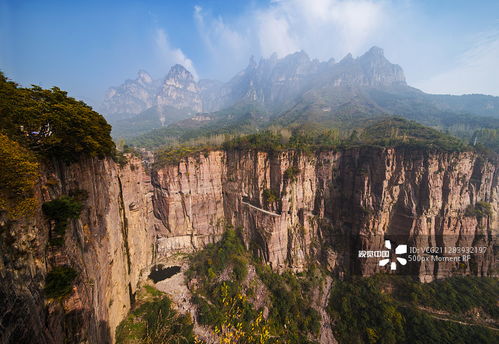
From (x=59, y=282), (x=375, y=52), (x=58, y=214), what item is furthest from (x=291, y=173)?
(x=375, y=52)

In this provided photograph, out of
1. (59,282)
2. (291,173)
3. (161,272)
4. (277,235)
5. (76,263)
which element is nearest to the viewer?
(59,282)

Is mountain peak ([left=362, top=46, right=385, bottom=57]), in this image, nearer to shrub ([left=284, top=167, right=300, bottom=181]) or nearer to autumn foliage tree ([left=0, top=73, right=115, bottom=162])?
shrub ([left=284, top=167, right=300, bottom=181])

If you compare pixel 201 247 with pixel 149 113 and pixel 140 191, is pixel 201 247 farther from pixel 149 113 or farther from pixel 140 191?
pixel 149 113

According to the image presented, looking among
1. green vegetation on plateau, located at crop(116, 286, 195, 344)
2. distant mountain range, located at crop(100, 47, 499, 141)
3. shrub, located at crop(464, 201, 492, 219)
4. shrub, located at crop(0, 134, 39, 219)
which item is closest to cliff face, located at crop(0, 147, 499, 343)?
shrub, located at crop(464, 201, 492, 219)

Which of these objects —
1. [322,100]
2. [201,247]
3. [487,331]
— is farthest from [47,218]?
[322,100]
